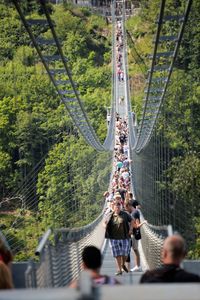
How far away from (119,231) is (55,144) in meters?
18.3

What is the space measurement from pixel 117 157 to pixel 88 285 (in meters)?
20.7

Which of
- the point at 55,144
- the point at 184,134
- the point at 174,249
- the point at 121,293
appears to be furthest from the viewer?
the point at 55,144

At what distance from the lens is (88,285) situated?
7.37ft

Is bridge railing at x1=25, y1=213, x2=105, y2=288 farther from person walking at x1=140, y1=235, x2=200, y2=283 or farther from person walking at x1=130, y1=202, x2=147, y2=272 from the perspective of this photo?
person walking at x1=130, y1=202, x2=147, y2=272

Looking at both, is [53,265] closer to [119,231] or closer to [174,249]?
[174,249]

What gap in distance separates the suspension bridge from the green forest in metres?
0.22

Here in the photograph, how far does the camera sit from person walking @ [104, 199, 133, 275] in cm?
686

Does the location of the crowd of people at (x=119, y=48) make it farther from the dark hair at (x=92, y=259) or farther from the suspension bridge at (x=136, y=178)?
the dark hair at (x=92, y=259)

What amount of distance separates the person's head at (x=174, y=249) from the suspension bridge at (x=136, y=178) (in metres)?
0.43

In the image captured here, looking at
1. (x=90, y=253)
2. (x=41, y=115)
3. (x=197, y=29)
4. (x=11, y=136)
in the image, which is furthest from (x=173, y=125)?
(x=11, y=136)

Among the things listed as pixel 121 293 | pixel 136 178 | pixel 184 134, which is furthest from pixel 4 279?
A: pixel 136 178

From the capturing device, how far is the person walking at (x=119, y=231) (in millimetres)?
6859

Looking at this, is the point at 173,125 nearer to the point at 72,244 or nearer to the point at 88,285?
the point at 72,244

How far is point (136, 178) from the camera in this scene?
18312 mm
